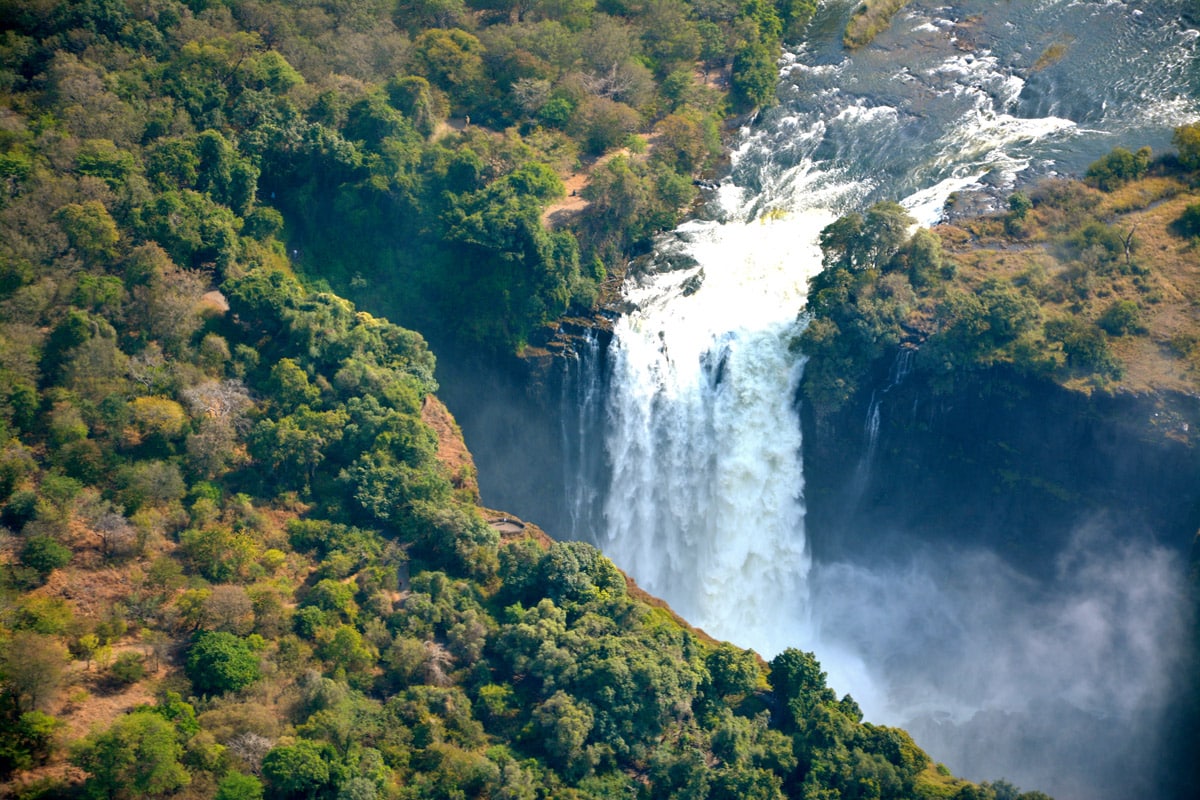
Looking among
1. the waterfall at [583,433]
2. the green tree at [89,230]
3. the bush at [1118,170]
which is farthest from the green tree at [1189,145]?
the green tree at [89,230]

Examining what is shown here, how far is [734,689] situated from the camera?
51.1 m

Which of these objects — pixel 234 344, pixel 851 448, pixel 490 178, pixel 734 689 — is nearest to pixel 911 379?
pixel 851 448

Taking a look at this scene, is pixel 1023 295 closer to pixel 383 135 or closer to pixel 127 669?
pixel 383 135

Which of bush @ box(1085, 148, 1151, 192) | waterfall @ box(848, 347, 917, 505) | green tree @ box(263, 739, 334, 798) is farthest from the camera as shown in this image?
bush @ box(1085, 148, 1151, 192)

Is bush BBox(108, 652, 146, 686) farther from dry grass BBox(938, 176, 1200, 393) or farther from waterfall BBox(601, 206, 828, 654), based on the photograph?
dry grass BBox(938, 176, 1200, 393)

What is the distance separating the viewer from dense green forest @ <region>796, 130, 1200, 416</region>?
5834cm

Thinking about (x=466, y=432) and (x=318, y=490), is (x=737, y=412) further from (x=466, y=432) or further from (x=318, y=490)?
(x=318, y=490)

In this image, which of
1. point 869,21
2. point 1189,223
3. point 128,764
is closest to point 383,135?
point 869,21

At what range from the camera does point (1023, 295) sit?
60.3 meters

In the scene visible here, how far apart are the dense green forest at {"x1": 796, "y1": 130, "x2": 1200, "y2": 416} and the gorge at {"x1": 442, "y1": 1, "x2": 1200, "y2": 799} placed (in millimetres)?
1440

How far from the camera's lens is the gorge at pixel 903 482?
2240 inches

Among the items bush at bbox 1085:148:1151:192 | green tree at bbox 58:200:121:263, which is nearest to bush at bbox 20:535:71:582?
green tree at bbox 58:200:121:263

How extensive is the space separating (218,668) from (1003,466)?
33518 mm

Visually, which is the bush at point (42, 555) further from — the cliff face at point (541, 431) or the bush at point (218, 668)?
the cliff face at point (541, 431)
